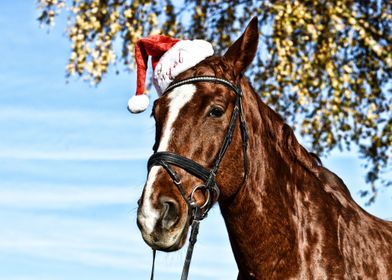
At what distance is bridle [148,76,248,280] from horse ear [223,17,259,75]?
162 millimetres

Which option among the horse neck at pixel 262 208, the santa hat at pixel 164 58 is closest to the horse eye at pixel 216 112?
the horse neck at pixel 262 208

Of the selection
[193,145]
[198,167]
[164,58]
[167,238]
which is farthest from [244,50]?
[167,238]

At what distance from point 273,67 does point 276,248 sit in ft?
27.8

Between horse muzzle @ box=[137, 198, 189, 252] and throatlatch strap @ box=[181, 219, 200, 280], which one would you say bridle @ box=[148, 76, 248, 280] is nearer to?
throatlatch strap @ box=[181, 219, 200, 280]

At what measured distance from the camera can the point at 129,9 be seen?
12398 mm

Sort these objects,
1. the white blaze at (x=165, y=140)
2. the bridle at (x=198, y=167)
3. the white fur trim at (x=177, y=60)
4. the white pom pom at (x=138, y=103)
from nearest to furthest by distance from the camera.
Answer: the white blaze at (x=165, y=140) < the bridle at (x=198, y=167) < the white fur trim at (x=177, y=60) < the white pom pom at (x=138, y=103)

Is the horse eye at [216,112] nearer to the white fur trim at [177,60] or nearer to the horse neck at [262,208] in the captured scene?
the horse neck at [262,208]

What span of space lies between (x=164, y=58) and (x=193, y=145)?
0.98 meters

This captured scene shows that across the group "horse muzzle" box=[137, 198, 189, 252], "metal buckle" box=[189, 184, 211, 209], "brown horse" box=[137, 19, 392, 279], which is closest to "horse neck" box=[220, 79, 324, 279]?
A: "brown horse" box=[137, 19, 392, 279]

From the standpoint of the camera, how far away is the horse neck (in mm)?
4270

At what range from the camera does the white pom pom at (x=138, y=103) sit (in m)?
4.92

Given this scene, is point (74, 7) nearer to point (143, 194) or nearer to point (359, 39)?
point (359, 39)

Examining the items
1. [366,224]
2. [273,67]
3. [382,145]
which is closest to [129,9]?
[273,67]

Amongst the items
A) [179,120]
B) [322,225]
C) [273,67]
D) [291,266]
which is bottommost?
[291,266]
